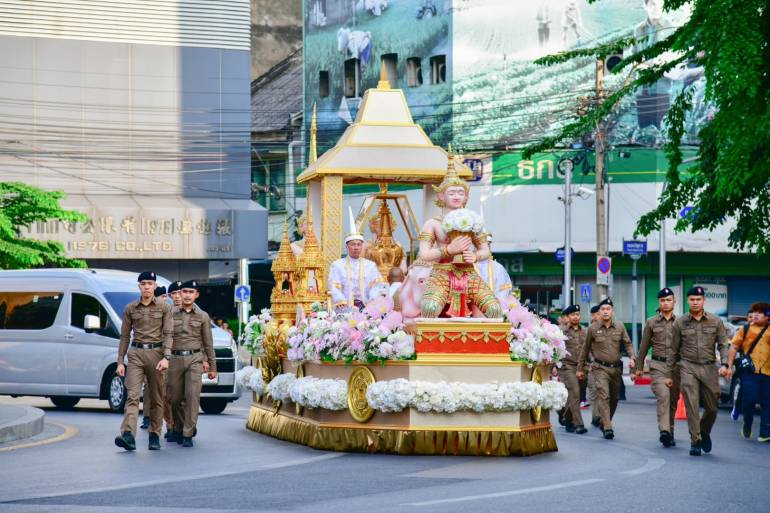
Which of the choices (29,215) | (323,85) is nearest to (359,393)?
(29,215)

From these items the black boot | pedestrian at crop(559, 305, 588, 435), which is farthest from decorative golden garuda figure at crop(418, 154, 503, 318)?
pedestrian at crop(559, 305, 588, 435)

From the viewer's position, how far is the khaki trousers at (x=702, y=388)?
16.8 meters

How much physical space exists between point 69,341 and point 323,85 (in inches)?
1492

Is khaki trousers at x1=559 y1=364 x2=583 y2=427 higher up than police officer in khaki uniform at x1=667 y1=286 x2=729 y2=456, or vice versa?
police officer in khaki uniform at x1=667 y1=286 x2=729 y2=456

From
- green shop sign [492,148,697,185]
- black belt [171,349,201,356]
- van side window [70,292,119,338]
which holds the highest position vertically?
green shop sign [492,148,697,185]

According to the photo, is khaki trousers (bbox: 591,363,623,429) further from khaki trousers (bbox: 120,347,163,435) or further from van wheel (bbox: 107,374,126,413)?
van wheel (bbox: 107,374,126,413)

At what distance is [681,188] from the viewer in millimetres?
22547

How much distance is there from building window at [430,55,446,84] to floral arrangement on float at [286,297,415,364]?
1498 inches

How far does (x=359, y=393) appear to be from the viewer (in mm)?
16078

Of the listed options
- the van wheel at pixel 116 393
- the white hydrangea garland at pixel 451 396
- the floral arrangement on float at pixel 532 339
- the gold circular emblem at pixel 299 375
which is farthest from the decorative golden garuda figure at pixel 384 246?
the white hydrangea garland at pixel 451 396

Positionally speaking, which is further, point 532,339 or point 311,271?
point 311,271

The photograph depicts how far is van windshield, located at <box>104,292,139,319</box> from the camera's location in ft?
79.3

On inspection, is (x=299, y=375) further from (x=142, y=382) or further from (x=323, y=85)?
(x=323, y=85)

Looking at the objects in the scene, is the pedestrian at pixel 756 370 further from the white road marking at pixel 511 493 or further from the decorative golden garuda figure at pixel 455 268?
the white road marking at pixel 511 493
